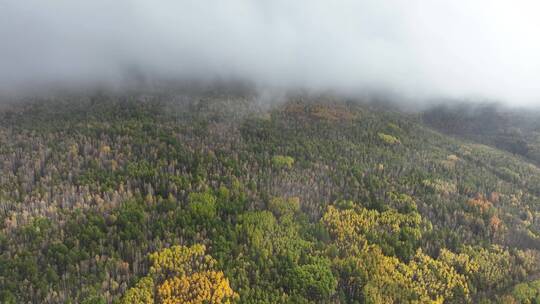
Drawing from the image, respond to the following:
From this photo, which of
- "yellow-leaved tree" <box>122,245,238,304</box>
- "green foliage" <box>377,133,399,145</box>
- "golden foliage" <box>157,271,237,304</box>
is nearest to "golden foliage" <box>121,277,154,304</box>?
"yellow-leaved tree" <box>122,245,238,304</box>

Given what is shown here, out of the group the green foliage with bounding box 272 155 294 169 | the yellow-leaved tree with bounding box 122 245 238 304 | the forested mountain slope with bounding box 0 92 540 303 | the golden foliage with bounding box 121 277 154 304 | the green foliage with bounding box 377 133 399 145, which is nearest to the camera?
the golden foliage with bounding box 121 277 154 304

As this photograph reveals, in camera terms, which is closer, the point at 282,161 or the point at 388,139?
the point at 282,161

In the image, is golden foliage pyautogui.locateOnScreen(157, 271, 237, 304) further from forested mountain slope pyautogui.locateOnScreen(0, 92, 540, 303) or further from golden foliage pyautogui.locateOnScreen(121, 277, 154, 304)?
golden foliage pyautogui.locateOnScreen(121, 277, 154, 304)

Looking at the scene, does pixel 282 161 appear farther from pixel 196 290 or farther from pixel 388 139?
pixel 388 139

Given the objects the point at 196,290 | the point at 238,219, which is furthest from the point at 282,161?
the point at 196,290

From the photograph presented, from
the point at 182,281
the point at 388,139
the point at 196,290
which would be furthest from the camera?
the point at 388,139

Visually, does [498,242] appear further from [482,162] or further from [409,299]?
[482,162]
